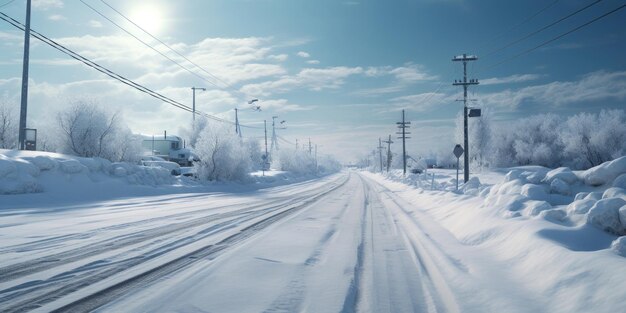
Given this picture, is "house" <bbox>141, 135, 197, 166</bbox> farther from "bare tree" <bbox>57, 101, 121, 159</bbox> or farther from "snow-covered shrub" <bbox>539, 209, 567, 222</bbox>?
"snow-covered shrub" <bbox>539, 209, 567, 222</bbox>

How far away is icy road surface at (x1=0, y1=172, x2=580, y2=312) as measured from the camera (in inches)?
162

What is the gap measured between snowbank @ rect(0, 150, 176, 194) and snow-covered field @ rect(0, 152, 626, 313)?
6096mm

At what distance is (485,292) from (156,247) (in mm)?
5631

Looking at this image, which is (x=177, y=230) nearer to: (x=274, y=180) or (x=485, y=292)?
(x=485, y=292)

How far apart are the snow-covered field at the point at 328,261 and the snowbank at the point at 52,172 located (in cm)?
610

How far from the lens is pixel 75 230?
8500 mm

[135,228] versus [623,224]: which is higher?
[623,224]

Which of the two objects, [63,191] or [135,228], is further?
[63,191]

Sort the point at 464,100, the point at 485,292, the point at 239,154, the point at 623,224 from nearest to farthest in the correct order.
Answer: the point at 485,292, the point at 623,224, the point at 464,100, the point at 239,154

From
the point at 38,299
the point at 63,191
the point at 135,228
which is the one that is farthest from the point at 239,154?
the point at 38,299

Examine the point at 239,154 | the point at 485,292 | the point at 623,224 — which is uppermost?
the point at 239,154

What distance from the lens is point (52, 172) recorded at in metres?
18.4

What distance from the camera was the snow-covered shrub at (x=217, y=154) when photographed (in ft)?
112

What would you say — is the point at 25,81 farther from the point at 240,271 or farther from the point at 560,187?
the point at 560,187
